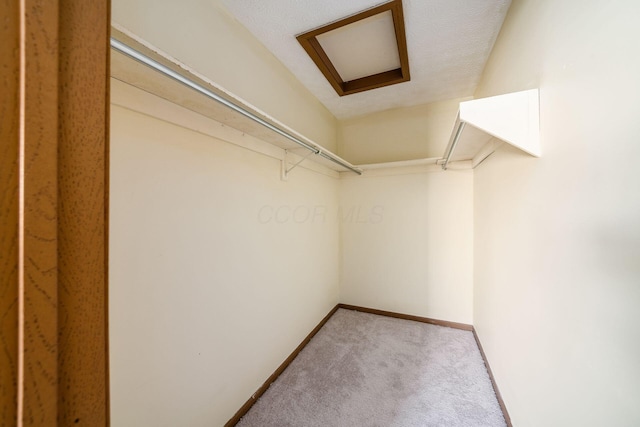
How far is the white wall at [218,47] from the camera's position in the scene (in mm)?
932

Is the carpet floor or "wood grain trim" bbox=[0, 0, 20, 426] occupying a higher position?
"wood grain trim" bbox=[0, 0, 20, 426]

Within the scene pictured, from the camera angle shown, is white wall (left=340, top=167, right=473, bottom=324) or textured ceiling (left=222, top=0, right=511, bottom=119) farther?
white wall (left=340, top=167, right=473, bottom=324)

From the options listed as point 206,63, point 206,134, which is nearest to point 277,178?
point 206,134

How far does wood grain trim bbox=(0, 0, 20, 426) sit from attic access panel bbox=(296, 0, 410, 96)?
62.0 inches

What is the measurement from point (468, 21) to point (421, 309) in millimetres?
2635

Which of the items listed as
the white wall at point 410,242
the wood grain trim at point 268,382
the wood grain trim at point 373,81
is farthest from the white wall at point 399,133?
the wood grain trim at point 268,382

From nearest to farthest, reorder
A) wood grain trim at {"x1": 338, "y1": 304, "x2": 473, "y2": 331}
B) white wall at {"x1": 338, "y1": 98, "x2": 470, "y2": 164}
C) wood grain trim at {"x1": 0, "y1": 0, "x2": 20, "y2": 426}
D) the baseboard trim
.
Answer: wood grain trim at {"x1": 0, "y1": 0, "x2": 20, "y2": 426}
the baseboard trim
wood grain trim at {"x1": 338, "y1": 304, "x2": 473, "y2": 331}
white wall at {"x1": 338, "y1": 98, "x2": 470, "y2": 164}

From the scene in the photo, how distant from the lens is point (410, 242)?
2.56 metres

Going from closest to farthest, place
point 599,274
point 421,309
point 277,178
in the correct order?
point 599,274 → point 277,178 → point 421,309

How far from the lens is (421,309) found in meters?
2.50

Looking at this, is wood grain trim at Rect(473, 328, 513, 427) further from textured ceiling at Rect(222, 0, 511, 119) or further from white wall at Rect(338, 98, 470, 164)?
textured ceiling at Rect(222, 0, 511, 119)

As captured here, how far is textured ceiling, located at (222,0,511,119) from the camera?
1287mm

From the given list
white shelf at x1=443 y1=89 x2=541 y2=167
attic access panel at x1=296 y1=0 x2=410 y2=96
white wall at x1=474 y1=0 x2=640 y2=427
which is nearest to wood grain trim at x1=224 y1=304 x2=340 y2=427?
white wall at x1=474 y1=0 x2=640 y2=427

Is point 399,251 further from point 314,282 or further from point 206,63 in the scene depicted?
point 206,63
